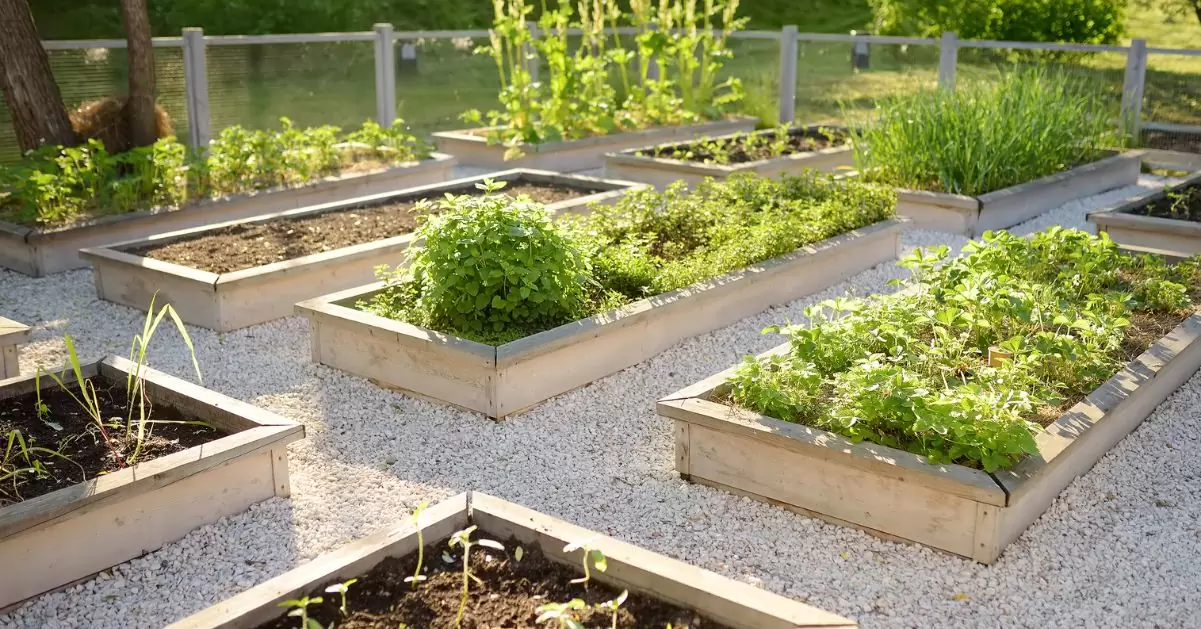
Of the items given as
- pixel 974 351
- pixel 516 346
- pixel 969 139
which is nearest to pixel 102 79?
pixel 516 346

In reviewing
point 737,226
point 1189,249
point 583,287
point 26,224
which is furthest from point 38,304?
point 1189,249

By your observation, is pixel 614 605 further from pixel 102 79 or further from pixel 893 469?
pixel 102 79

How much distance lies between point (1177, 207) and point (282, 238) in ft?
19.0

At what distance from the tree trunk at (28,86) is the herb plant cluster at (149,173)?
0.85ft

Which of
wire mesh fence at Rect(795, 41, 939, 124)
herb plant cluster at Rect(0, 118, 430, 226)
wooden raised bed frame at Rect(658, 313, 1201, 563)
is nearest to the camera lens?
wooden raised bed frame at Rect(658, 313, 1201, 563)

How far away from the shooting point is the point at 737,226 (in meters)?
6.54

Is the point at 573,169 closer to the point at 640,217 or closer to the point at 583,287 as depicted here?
the point at 640,217

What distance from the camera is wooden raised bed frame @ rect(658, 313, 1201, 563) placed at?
3654mm

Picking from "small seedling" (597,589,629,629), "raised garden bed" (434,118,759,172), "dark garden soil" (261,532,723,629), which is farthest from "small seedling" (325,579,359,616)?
"raised garden bed" (434,118,759,172)

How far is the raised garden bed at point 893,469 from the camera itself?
12.0ft

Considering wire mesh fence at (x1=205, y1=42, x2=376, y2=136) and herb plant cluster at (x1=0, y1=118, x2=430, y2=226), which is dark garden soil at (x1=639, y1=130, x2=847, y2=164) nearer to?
herb plant cluster at (x1=0, y1=118, x2=430, y2=226)

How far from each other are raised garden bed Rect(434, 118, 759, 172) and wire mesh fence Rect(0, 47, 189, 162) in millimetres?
2536

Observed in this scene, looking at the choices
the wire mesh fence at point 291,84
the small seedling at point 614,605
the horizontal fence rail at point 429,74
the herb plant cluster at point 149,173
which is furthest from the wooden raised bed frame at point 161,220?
the small seedling at point 614,605

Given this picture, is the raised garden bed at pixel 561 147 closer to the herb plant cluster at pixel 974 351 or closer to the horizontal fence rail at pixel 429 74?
the horizontal fence rail at pixel 429 74
